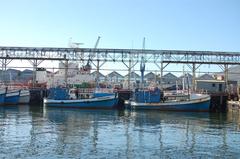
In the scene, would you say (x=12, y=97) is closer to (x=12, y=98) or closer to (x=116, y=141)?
(x=12, y=98)

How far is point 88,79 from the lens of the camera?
75.8 m

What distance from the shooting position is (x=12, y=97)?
220 feet

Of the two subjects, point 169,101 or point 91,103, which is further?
point 91,103

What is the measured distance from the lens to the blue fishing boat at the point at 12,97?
66688 mm

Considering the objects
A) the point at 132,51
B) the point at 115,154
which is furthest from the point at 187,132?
the point at 132,51

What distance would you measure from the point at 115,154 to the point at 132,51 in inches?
1869

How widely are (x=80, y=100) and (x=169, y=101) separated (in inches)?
526

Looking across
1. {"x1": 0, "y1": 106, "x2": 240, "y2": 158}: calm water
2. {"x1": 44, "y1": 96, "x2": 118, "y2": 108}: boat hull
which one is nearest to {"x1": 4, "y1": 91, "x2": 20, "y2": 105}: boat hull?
{"x1": 44, "y1": 96, "x2": 118, "y2": 108}: boat hull

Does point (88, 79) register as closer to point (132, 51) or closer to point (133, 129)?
point (132, 51)

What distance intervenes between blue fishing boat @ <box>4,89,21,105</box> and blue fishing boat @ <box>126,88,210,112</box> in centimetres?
1789

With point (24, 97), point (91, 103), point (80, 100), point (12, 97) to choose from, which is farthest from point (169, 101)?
point (12, 97)

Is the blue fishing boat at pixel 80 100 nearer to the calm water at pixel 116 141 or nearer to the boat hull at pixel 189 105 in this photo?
the boat hull at pixel 189 105

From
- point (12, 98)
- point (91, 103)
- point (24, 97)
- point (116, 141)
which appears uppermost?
point (24, 97)

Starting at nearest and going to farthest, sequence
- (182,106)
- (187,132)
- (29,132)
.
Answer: (29,132) < (187,132) < (182,106)
